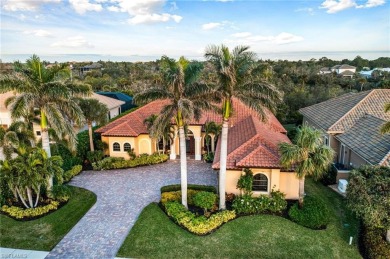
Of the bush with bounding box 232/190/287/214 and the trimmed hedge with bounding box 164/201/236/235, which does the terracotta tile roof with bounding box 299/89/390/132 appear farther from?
the trimmed hedge with bounding box 164/201/236/235

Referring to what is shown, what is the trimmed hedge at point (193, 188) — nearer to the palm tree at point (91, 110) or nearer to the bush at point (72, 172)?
the bush at point (72, 172)

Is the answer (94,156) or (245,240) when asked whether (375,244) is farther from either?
(94,156)

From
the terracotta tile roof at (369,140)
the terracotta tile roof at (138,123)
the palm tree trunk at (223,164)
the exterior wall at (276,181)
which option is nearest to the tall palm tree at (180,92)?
the palm tree trunk at (223,164)

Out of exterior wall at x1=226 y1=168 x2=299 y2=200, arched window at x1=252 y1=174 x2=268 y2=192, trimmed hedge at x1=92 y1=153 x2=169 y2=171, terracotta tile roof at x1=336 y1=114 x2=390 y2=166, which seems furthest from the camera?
trimmed hedge at x1=92 y1=153 x2=169 y2=171

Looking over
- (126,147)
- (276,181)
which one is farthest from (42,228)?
(276,181)

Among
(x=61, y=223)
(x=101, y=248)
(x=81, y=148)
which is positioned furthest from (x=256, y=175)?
(x=81, y=148)

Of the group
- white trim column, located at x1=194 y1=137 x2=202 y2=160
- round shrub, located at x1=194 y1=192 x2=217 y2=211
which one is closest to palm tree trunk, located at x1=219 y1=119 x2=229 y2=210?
round shrub, located at x1=194 y1=192 x2=217 y2=211

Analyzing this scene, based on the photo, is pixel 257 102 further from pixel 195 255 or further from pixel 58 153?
pixel 58 153
